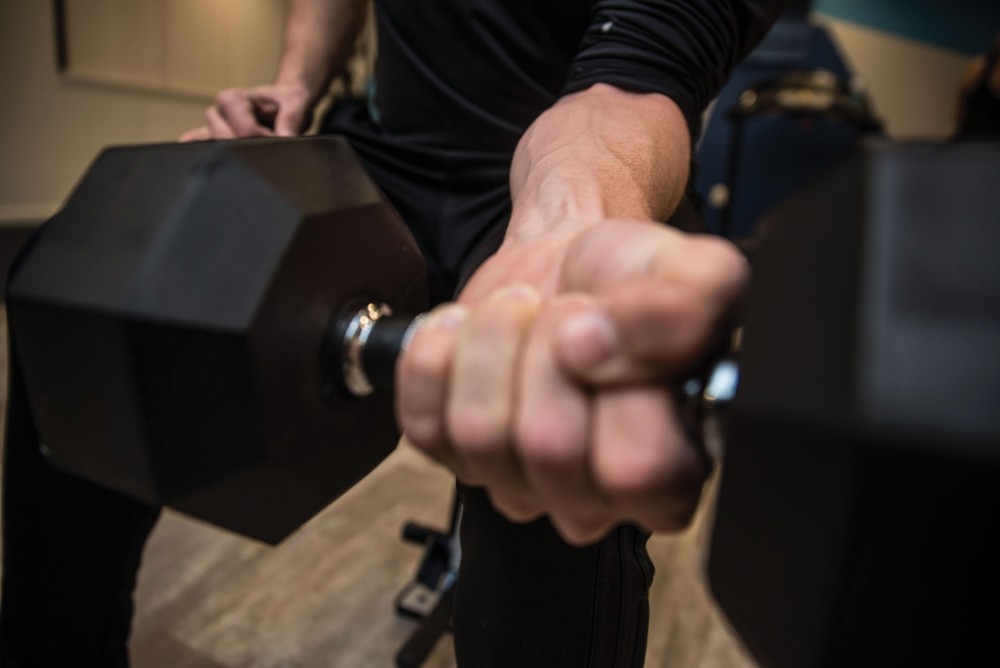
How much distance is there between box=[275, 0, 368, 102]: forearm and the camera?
1.01m

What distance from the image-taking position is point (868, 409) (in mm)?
241

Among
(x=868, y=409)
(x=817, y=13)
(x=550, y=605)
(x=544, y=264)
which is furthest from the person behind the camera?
(x=817, y=13)

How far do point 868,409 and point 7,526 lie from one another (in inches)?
31.0

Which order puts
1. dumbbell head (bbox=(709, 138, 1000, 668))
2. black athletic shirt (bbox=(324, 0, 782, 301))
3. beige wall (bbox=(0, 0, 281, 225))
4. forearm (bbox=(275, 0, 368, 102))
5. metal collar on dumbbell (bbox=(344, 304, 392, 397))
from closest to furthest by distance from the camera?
dumbbell head (bbox=(709, 138, 1000, 668)) → metal collar on dumbbell (bbox=(344, 304, 392, 397)) → black athletic shirt (bbox=(324, 0, 782, 301)) → forearm (bbox=(275, 0, 368, 102)) → beige wall (bbox=(0, 0, 281, 225))

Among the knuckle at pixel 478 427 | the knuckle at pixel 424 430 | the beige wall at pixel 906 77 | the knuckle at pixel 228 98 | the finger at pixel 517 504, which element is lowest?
the beige wall at pixel 906 77

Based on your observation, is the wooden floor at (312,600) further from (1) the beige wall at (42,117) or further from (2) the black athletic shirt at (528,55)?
(1) the beige wall at (42,117)

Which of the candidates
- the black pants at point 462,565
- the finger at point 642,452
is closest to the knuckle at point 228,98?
the black pants at point 462,565

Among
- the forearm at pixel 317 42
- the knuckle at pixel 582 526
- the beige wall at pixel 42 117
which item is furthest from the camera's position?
the beige wall at pixel 42 117

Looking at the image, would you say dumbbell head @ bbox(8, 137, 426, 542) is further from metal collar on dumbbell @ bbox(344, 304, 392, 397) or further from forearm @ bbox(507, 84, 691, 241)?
forearm @ bbox(507, 84, 691, 241)

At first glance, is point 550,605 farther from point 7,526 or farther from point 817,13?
point 817,13

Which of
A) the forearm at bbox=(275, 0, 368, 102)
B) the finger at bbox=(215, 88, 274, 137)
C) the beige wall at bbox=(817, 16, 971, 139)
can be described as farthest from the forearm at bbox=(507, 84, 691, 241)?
the beige wall at bbox=(817, 16, 971, 139)

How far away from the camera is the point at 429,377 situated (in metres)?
0.34

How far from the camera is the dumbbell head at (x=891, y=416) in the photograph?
0.24 metres

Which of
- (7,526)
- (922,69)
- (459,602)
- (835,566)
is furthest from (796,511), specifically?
(922,69)
